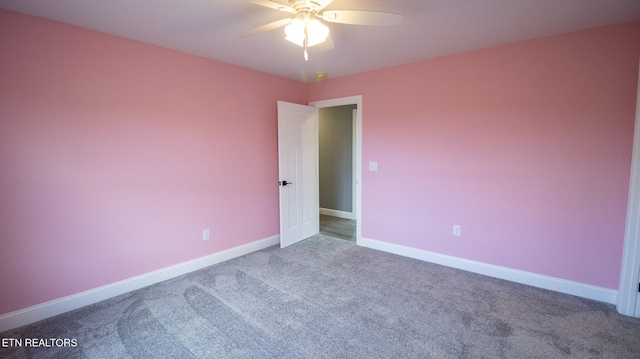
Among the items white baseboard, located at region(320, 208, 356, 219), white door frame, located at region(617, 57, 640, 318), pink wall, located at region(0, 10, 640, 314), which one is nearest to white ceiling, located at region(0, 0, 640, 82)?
pink wall, located at region(0, 10, 640, 314)

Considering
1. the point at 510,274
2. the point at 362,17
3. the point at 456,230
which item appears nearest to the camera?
the point at 362,17

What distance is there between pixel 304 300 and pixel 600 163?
2831 mm

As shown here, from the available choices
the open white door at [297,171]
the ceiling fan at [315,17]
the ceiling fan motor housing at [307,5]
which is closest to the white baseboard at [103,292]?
the open white door at [297,171]

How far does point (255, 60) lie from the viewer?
3.12m

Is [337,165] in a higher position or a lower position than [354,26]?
lower

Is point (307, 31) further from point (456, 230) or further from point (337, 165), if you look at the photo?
point (337, 165)

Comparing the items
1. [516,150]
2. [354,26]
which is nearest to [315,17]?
[354,26]

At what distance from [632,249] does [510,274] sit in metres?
0.93

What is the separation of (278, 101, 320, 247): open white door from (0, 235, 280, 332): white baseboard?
2.63 feet

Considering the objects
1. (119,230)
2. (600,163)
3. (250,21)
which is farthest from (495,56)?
(119,230)

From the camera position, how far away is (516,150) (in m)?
2.68

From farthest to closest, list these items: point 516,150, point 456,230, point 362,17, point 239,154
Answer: point 239,154, point 456,230, point 516,150, point 362,17

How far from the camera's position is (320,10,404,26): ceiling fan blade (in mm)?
1614

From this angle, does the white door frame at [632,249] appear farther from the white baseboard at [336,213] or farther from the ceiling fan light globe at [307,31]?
the white baseboard at [336,213]
